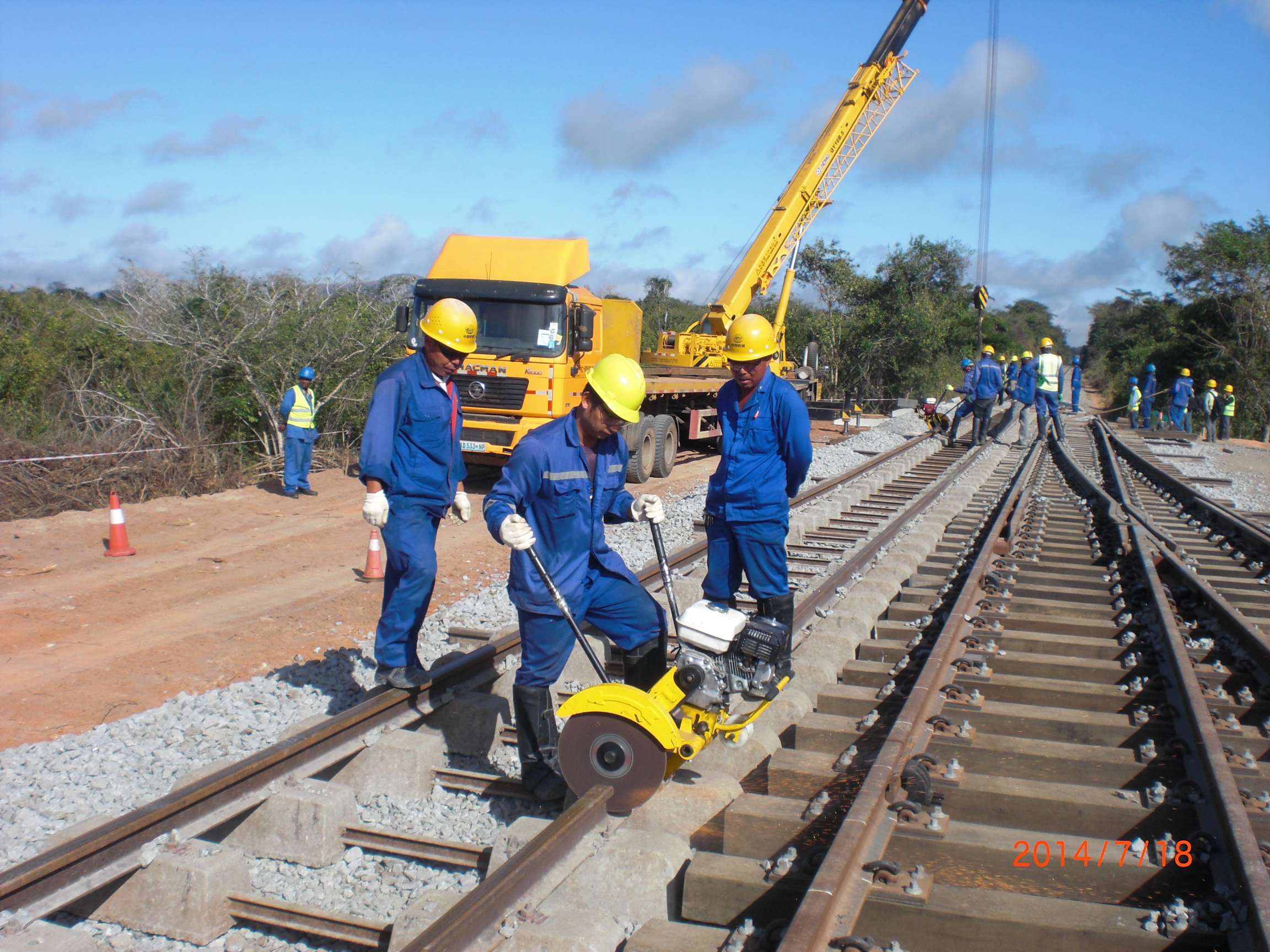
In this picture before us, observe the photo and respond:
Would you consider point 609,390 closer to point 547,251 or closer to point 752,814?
point 752,814

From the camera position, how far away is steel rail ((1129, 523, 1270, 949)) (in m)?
2.63

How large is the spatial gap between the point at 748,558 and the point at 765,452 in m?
0.54

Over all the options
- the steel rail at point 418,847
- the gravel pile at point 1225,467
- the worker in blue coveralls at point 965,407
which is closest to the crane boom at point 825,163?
the worker in blue coveralls at point 965,407

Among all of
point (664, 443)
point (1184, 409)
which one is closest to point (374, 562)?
point (664, 443)

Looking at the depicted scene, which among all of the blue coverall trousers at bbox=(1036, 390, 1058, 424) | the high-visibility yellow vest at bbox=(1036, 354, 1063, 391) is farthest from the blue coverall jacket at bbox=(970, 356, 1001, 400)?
the blue coverall trousers at bbox=(1036, 390, 1058, 424)

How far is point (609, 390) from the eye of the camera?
369cm

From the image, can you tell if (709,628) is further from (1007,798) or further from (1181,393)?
(1181,393)

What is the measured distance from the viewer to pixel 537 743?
3.93 metres

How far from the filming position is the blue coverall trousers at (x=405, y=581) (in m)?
4.60

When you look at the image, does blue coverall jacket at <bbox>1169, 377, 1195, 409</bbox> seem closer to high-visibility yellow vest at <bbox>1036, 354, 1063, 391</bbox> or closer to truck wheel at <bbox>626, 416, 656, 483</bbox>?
high-visibility yellow vest at <bbox>1036, 354, 1063, 391</bbox>

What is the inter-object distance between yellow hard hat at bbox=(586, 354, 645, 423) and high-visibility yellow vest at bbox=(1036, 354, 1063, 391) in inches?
628

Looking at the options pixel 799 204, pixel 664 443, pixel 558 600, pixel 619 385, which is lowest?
pixel 558 600

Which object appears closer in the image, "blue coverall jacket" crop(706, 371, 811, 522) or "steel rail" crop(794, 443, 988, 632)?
"blue coverall jacket" crop(706, 371, 811, 522)

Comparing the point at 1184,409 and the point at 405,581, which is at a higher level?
the point at 1184,409
